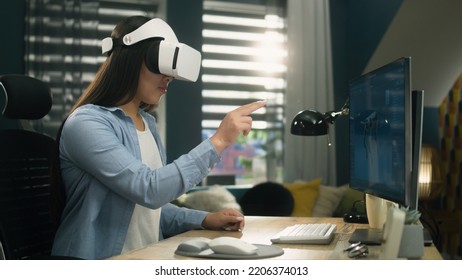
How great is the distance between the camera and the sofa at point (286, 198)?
10.2ft

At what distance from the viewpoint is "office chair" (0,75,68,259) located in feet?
4.36

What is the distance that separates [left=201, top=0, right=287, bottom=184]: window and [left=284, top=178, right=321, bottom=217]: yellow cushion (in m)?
0.34

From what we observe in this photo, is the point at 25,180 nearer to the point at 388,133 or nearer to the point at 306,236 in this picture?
the point at 306,236

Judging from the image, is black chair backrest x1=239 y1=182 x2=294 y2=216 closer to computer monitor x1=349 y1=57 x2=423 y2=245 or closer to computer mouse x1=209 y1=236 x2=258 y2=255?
computer monitor x1=349 y1=57 x2=423 y2=245

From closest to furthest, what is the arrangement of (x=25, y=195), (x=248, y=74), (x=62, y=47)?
1. (x=25, y=195)
2. (x=62, y=47)
3. (x=248, y=74)

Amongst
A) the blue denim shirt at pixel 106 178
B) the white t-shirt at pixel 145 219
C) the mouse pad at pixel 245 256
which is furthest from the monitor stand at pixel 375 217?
the white t-shirt at pixel 145 219

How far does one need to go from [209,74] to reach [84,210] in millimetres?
2448

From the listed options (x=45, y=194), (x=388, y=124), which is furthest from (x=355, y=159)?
(x=45, y=194)

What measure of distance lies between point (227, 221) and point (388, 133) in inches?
18.7

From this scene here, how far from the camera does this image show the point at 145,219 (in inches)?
58.5

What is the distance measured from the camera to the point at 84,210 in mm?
1367

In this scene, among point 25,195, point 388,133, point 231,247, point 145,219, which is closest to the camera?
point 231,247

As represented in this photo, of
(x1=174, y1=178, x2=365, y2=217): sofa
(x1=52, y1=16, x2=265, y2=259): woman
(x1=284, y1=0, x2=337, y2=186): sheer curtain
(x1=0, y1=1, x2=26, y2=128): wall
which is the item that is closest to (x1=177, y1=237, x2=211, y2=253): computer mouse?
(x1=52, y1=16, x2=265, y2=259): woman


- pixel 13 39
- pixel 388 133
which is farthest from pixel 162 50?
pixel 13 39
